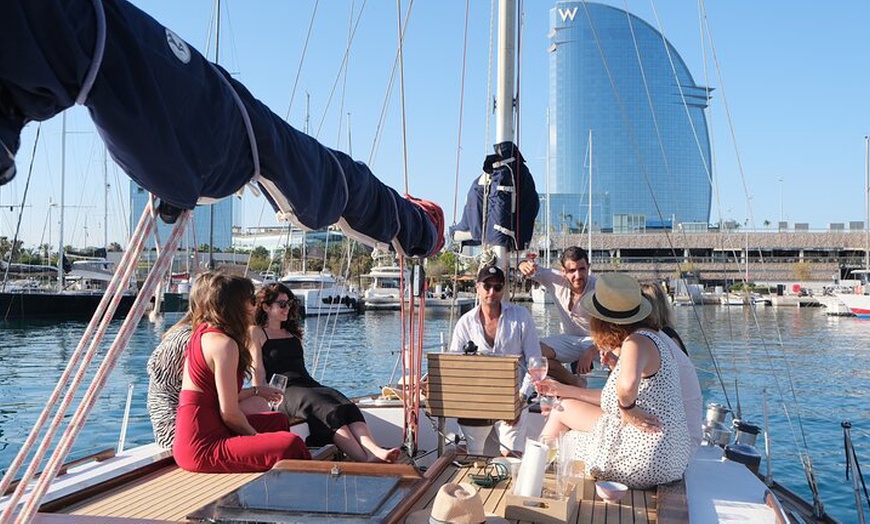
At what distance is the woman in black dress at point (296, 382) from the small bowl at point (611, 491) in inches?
57.8

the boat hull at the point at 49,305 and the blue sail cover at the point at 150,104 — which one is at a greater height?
the blue sail cover at the point at 150,104

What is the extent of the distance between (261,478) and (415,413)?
171cm

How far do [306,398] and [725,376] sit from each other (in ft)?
49.5

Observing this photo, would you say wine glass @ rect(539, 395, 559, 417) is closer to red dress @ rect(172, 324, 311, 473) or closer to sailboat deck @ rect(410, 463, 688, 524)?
sailboat deck @ rect(410, 463, 688, 524)

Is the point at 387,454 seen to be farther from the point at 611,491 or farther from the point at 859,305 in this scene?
the point at 859,305

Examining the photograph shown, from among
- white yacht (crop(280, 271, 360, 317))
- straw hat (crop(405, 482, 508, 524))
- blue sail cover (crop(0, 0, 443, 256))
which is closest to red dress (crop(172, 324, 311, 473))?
blue sail cover (crop(0, 0, 443, 256))

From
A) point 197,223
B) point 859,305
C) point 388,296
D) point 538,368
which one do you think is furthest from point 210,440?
point 388,296

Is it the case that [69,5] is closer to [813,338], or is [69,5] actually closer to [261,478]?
[261,478]

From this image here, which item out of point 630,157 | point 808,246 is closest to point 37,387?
point 808,246

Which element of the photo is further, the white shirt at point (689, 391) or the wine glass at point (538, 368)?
the white shirt at point (689, 391)

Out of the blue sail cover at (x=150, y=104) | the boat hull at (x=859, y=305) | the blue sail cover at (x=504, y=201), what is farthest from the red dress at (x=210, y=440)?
the boat hull at (x=859, y=305)

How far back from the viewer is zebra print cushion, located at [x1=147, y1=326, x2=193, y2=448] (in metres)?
3.99

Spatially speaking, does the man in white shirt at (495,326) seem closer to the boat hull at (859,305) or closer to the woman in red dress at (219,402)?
the woman in red dress at (219,402)

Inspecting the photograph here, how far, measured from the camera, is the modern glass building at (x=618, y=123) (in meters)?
111
